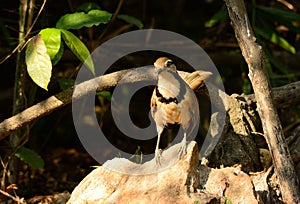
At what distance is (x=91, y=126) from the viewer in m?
3.46

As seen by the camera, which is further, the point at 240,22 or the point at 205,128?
the point at 205,128

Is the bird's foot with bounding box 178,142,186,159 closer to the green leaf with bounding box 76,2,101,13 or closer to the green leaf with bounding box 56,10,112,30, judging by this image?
the green leaf with bounding box 56,10,112,30

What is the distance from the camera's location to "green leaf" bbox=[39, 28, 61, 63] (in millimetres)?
2051

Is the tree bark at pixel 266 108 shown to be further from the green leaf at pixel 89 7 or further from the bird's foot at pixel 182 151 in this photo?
the green leaf at pixel 89 7

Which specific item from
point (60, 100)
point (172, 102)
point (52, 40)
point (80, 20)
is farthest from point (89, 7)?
point (172, 102)

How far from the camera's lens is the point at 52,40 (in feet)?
6.82

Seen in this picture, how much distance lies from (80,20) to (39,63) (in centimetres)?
37

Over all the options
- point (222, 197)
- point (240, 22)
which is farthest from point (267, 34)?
point (222, 197)

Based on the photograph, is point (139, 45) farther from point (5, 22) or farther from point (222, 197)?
point (222, 197)

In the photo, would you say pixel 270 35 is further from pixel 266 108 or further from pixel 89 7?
pixel 266 108

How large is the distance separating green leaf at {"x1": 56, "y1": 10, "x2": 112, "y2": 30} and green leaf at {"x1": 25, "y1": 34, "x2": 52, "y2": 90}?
0.70ft

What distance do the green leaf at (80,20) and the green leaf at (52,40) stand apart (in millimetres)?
167

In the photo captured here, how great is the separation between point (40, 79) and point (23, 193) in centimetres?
106

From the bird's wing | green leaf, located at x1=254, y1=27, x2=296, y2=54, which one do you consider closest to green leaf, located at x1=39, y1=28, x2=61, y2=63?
the bird's wing
